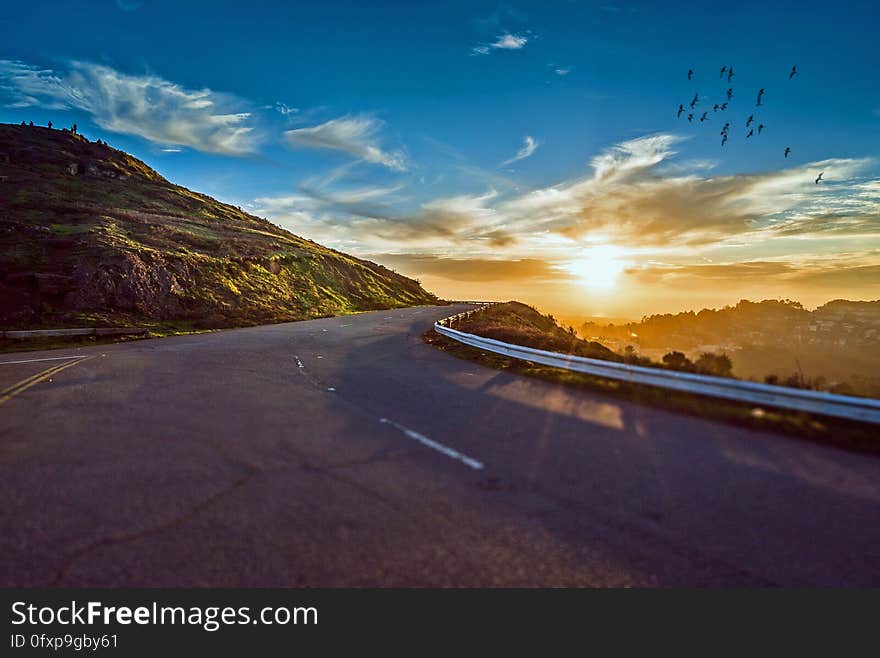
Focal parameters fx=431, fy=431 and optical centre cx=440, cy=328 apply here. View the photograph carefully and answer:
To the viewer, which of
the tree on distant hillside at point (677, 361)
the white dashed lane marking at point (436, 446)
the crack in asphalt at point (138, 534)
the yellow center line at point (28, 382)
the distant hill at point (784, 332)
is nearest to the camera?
the crack in asphalt at point (138, 534)

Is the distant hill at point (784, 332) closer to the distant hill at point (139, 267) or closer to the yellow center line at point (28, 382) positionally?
the distant hill at point (139, 267)

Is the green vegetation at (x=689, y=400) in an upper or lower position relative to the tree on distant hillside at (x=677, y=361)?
lower

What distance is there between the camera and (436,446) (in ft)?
19.5

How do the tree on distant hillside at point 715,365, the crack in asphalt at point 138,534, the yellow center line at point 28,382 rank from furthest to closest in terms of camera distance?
the tree on distant hillside at point 715,365 < the yellow center line at point 28,382 < the crack in asphalt at point 138,534

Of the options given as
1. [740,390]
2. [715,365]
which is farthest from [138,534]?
[715,365]

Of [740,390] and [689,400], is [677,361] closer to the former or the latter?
[689,400]

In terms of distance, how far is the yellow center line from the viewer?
909 centimetres

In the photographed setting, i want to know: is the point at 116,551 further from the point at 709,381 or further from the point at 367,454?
the point at 709,381

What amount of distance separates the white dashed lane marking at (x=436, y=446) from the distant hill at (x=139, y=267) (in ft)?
84.1

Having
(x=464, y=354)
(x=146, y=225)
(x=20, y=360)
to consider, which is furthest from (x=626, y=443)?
(x=146, y=225)

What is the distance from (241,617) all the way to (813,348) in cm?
7163

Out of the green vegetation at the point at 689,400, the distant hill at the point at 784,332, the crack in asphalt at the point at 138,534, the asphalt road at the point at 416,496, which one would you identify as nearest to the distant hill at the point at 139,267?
the asphalt road at the point at 416,496

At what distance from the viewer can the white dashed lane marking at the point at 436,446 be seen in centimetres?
535

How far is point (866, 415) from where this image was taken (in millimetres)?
6430
